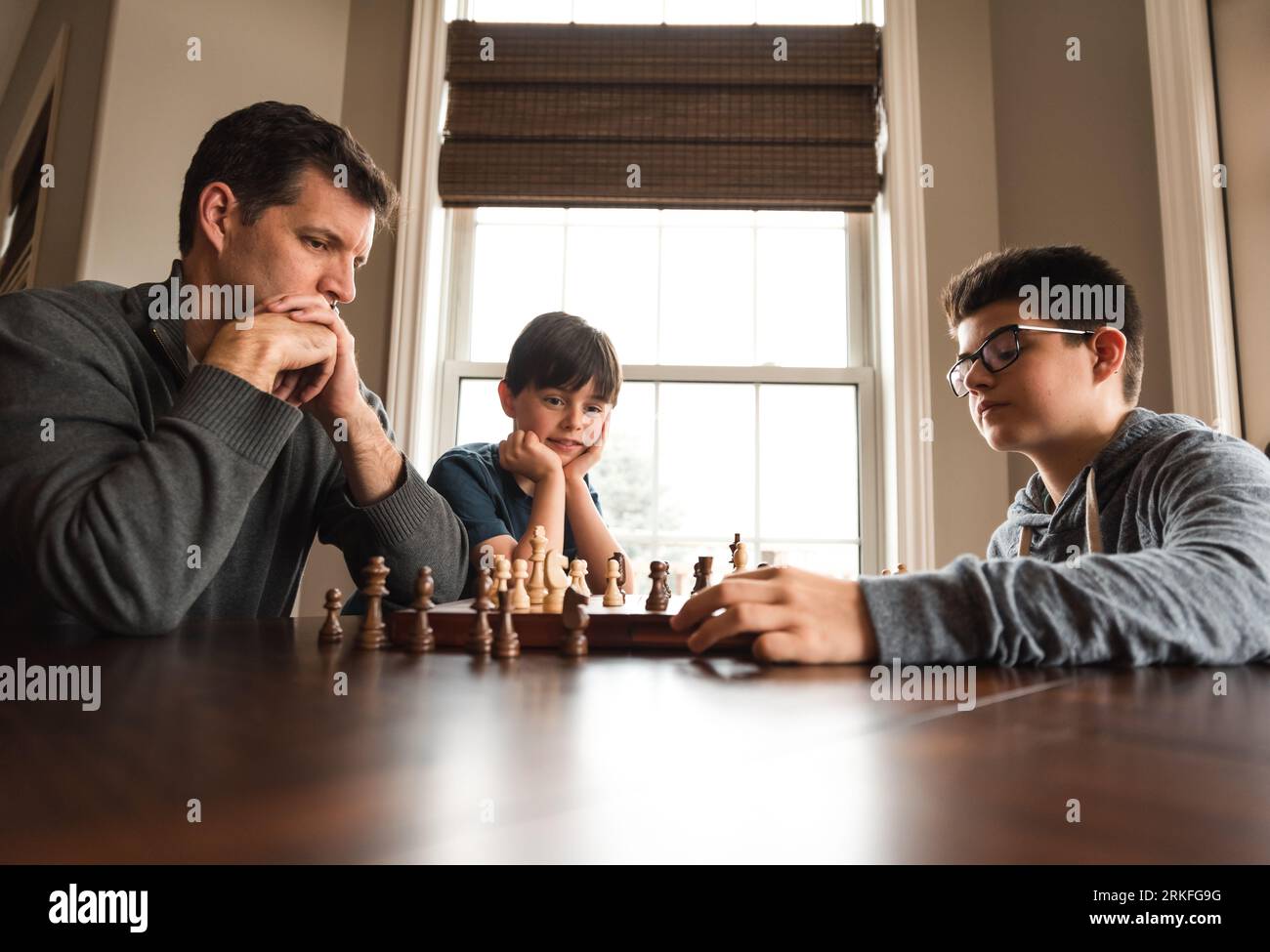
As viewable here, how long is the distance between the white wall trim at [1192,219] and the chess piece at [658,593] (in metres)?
2.21

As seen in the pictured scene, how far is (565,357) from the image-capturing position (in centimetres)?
196

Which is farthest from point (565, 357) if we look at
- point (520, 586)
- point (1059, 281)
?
point (1059, 281)

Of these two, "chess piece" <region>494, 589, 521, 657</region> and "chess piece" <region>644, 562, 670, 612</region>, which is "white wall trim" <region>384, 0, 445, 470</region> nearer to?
"chess piece" <region>644, 562, 670, 612</region>

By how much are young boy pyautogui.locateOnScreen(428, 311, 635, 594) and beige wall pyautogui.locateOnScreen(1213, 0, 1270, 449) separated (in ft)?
6.40

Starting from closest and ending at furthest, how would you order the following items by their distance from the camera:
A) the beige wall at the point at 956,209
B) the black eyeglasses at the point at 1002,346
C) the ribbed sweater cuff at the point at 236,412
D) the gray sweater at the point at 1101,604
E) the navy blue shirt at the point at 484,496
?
the gray sweater at the point at 1101,604 → the ribbed sweater cuff at the point at 236,412 → the black eyeglasses at the point at 1002,346 → the navy blue shirt at the point at 484,496 → the beige wall at the point at 956,209

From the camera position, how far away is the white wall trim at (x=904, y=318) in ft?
9.16

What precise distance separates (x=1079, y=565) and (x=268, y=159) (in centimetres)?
134

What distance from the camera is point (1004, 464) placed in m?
2.80

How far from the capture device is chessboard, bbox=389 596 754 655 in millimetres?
936

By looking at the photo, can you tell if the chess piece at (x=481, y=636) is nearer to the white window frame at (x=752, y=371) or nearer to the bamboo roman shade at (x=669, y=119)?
the white window frame at (x=752, y=371)

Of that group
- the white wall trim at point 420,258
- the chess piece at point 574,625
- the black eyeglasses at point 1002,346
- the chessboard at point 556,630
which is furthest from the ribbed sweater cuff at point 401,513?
the white wall trim at point 420,258

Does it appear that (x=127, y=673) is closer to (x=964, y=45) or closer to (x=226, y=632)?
(x=226, y=632)
